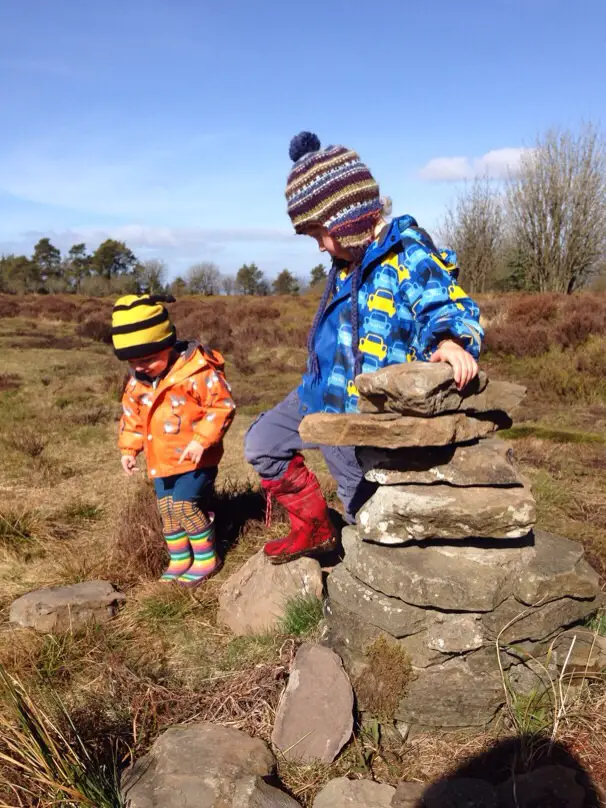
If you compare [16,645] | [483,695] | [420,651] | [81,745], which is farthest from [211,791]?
[16,645]

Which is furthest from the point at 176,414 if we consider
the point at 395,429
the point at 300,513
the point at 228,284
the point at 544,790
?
the point at 228,284

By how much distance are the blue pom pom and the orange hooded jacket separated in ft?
4.59

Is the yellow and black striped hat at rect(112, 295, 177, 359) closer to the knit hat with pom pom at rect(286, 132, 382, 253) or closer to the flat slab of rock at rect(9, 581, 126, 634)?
the knit hat with pom pom at rect(286, 132, 382, 253)

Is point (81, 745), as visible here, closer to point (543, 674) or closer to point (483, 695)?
point (483, 695)

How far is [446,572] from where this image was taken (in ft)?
7.90

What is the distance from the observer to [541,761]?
2.23m

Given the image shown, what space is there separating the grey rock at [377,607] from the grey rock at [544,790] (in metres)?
0.58

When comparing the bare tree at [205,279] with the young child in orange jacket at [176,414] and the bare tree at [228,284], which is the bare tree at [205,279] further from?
the young child in orange jacket at [176,414]

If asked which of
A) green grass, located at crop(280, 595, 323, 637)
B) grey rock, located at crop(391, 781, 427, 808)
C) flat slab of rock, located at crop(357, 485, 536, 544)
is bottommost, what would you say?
grey rock, located at crop(391, 781, 427, 808)

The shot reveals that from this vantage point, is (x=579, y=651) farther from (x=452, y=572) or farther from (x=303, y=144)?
(x=303, y=144)

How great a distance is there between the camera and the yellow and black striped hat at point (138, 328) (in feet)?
11.6

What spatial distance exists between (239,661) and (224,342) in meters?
13.7

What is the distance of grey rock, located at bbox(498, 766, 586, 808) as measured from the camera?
78.5 inches

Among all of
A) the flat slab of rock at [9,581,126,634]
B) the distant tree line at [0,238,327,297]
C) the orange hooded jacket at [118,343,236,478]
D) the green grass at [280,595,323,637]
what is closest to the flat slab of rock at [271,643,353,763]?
the green grass at [280,595,323,637]
